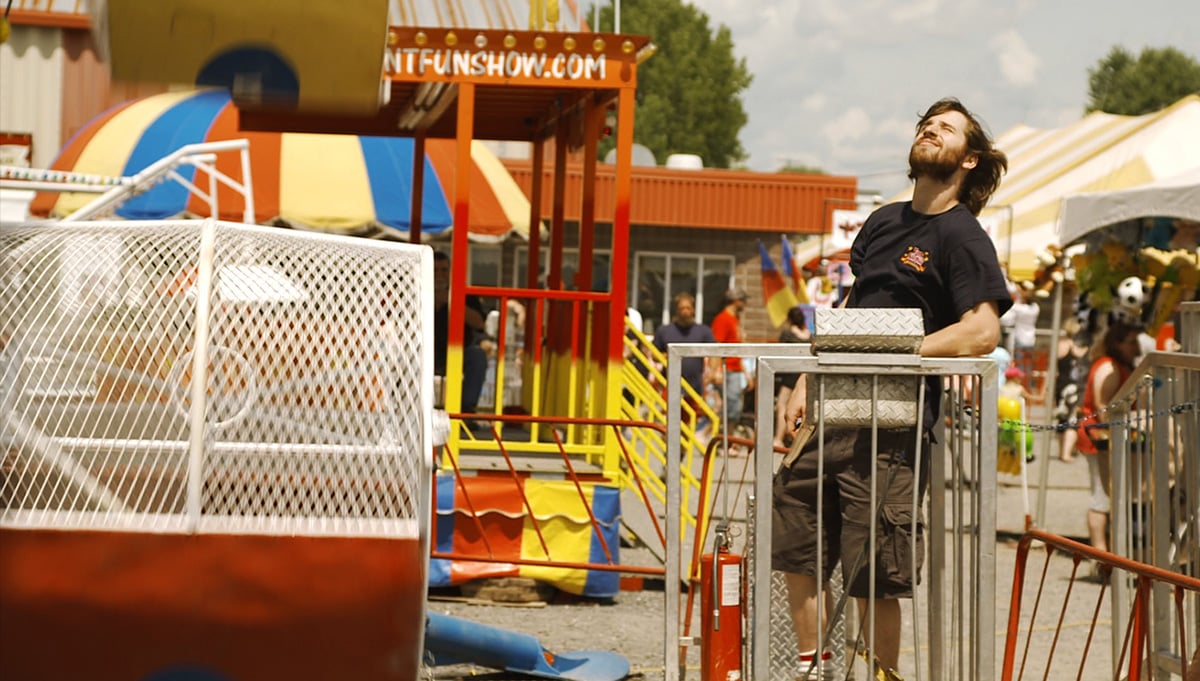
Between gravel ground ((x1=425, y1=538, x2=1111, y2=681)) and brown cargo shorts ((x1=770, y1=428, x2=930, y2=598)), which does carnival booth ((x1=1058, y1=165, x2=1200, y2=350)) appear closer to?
gravel ground ((x1=425, y1=538, x2=1111, y2=681))

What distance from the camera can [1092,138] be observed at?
89.4 ft

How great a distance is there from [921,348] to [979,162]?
84cm

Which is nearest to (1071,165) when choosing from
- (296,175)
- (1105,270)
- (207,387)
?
(296,175)

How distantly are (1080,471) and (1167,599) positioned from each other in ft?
47.7

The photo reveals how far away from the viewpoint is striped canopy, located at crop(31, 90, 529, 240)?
18.7 meters

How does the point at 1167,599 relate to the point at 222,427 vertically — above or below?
below

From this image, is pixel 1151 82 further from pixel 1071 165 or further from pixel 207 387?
pixel 207 387

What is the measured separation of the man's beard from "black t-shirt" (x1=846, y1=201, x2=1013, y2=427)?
11cm

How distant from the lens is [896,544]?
4797mm

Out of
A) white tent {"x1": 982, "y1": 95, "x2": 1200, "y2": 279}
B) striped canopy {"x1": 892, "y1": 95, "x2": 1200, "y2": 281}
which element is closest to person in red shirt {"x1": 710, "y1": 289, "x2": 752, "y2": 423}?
striped canopy {"x1": 892, "y1": 95, "x2": 1200, "y2": 281}

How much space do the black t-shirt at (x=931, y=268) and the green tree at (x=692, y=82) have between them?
73864 millimetres

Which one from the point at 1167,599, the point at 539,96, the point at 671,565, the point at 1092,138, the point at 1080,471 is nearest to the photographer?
the point at 671,565

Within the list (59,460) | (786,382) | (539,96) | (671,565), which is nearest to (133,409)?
(59,460)

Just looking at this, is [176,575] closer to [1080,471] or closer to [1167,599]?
[1167,599]
